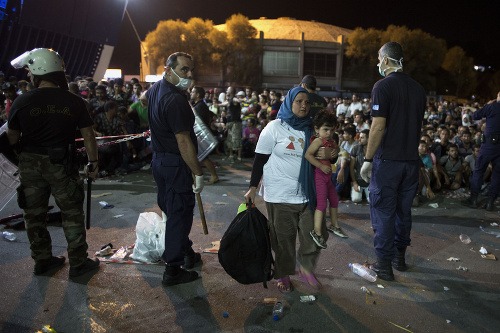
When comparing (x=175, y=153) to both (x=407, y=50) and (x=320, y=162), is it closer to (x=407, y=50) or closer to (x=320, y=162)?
(x=320, y=162)

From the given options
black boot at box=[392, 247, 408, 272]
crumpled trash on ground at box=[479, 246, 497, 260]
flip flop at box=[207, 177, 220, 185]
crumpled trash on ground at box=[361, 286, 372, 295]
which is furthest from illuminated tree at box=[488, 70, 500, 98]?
crumpled trash on ground at box=[361, 286, 372, 295]

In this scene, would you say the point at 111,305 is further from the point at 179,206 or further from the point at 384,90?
the point at 384,90

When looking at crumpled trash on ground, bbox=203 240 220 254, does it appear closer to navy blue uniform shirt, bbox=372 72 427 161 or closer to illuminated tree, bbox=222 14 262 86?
navy blue uniform shirt, bbox=372 72 427 161

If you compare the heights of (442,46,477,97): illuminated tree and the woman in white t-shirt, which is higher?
(442,46,477,97): illuminated tree

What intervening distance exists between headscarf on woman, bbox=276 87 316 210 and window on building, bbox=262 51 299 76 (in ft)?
172

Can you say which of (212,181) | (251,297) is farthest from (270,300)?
(212,181)

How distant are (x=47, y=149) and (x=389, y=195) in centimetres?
329

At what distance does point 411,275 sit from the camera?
427 centimetres

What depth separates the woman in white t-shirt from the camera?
11.9ft

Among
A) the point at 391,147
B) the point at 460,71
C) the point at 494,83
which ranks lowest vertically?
the point at 391,147

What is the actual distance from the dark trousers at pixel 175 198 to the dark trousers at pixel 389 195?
1.84m

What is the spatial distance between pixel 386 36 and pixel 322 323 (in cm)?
5522

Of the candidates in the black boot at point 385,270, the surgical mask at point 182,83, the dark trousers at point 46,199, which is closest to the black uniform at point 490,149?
the black boot at point 385,270

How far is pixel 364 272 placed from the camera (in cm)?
417
